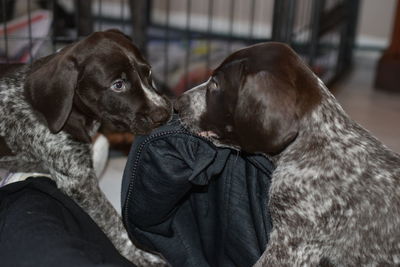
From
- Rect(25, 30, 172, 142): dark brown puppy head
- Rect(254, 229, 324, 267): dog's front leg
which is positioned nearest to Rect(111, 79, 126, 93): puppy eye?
Rect(25, 30, 172, 142): dark brown puppy head

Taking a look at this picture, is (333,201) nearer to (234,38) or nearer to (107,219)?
(107,219)

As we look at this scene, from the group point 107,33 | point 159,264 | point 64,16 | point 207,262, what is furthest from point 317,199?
point 64,16

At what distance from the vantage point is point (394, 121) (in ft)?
15.6

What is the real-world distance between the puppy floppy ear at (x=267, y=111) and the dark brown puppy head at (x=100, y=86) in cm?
61

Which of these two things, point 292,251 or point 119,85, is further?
point 119,85

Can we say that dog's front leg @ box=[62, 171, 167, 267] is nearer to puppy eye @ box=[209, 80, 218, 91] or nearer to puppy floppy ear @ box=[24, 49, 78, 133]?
puppy floppy ear @ box=[24, 49, 78, 133]

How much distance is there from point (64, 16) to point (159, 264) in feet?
11.6

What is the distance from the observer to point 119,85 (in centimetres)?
248

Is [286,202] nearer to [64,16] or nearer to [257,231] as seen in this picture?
[257,231]

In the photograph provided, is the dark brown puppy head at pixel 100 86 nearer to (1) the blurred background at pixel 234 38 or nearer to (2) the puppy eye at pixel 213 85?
(2) the puppy eye at pixel 213 85

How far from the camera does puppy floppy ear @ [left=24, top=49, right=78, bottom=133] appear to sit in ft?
7.87

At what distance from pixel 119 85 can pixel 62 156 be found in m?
0.44

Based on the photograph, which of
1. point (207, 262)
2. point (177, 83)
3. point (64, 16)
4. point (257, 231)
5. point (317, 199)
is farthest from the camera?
point (64, 16)

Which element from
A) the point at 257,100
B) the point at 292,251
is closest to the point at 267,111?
the point at 257,100
